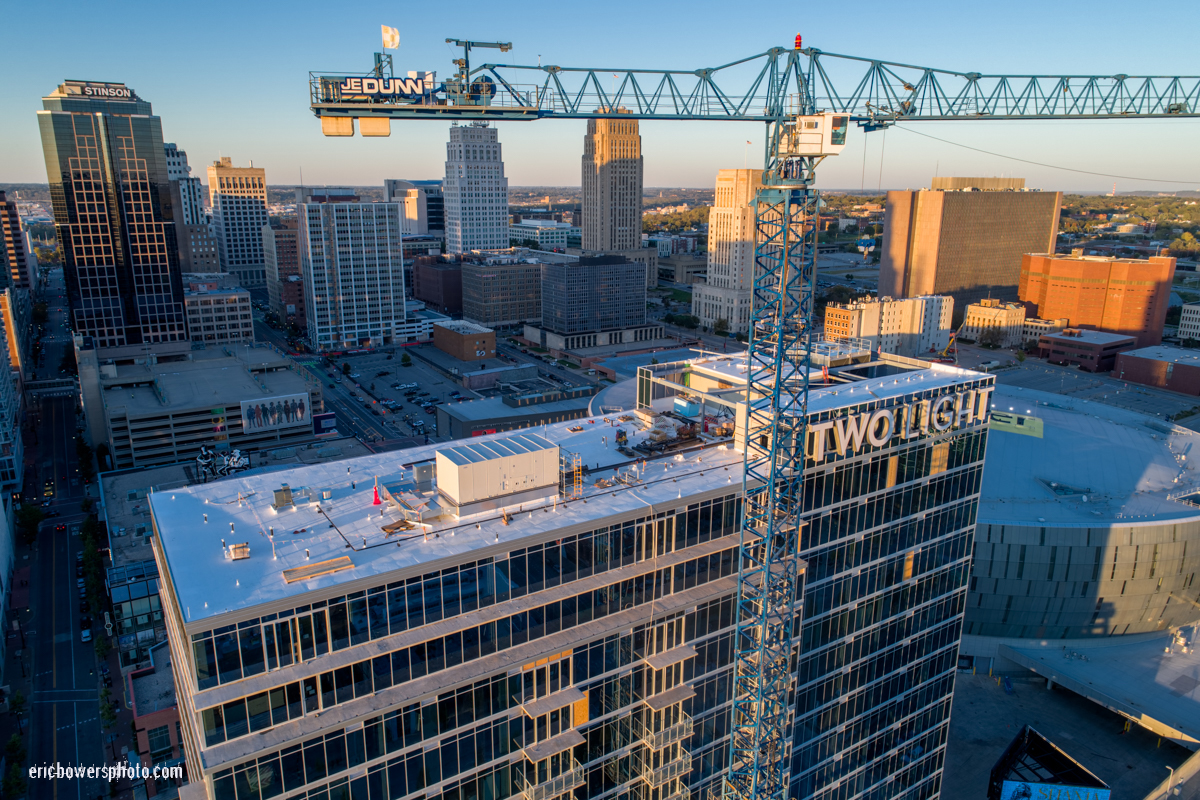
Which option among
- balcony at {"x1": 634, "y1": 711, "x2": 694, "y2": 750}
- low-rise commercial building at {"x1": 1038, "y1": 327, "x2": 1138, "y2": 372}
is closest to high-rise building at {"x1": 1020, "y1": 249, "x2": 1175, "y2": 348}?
low-rise commercial building at {"x1": 1038, "y1": 327, "x2": 1138, "y2": 372}

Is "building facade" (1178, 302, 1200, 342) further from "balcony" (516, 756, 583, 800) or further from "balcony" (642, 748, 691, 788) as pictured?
"balcony" (516, 756, 583, 800)

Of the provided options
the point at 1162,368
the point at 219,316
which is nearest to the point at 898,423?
the point at 1162,368

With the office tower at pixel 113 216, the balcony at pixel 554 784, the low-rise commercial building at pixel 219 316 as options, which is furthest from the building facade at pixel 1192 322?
the office tower at pixel 113 216

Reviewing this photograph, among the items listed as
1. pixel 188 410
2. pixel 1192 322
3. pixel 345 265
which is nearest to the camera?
pixel 188 410

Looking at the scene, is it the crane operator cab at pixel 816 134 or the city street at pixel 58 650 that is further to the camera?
the city street at pixel 58 650

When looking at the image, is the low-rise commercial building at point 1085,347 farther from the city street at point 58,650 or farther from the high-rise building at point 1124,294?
the city street at point 58,650

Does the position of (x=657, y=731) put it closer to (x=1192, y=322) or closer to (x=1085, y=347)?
(x=1085, y=347)
